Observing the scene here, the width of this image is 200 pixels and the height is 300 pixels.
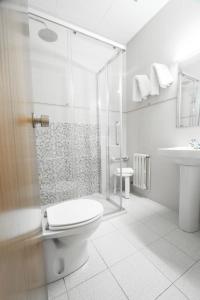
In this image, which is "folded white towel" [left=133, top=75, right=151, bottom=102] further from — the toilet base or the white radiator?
the toilet base

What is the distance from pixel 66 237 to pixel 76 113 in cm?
163

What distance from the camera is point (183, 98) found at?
1597mm

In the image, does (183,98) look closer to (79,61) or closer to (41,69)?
(79,61)

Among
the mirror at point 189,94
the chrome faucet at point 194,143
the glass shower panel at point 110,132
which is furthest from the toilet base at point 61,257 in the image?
the mirror at point 189,94

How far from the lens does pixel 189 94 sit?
1539mm

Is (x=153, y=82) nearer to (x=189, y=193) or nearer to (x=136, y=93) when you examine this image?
(x=136, y=93)

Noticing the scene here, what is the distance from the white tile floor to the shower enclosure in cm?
51

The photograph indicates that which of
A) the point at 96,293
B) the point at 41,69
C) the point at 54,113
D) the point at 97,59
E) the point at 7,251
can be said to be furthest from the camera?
the point at 97,59

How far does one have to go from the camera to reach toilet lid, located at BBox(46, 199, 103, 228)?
2.88 ft

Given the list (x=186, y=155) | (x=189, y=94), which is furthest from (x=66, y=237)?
(x=189, y=94)

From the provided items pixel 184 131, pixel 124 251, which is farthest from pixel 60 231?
pixel 184 131

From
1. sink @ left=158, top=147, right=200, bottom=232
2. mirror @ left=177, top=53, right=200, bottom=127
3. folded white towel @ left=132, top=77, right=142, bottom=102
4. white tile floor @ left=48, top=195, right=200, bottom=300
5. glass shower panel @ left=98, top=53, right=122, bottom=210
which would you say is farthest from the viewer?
glass shower panel @ left=98, top=53, right=122, bottom=210

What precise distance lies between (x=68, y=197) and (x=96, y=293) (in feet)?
3.95

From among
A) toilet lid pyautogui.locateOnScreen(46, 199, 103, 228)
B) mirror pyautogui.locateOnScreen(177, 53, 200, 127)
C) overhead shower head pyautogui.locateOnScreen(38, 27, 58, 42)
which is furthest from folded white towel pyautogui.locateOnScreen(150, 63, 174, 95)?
toilet lid pyautogui.locateOnScreen(46, 199, 103, 228)
